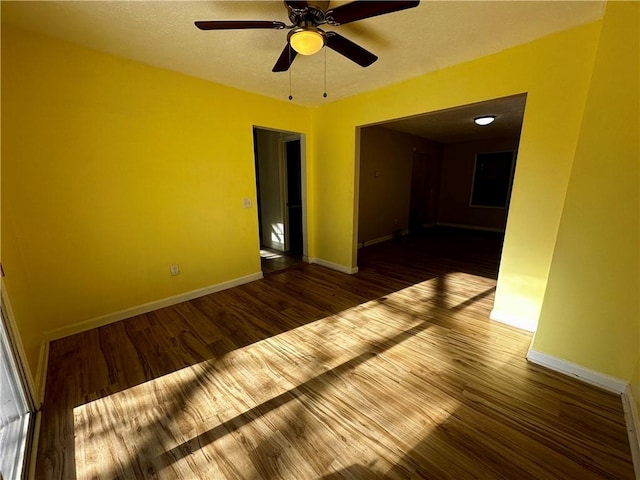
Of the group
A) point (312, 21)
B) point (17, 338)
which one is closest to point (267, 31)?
point (312, 21)

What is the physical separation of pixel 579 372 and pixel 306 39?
2.72 meters

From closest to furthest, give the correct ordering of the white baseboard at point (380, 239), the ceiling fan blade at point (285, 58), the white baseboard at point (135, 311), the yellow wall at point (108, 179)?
1. the ceiling fan blade at point (285, 58)
2. the yellow wall at point (108, 179)
3. the white baseboard at point (135, 311)
4. the white baseboard at point (380, 239)

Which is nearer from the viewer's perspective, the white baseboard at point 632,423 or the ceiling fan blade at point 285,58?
the white baseboard at point 632,423

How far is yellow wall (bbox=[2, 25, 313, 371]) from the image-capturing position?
6.13 ft

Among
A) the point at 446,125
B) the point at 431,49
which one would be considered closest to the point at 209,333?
the point at 431,49

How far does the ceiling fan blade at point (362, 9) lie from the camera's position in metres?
1.22

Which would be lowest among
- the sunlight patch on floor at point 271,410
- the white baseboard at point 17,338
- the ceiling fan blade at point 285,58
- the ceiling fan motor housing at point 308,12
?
the sunlight patch on floor at point 271,410

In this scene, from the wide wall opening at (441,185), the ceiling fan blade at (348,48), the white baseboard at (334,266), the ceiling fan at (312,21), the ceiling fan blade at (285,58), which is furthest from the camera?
the wide wall opening at (441,185)

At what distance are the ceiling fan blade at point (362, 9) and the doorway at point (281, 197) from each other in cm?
251

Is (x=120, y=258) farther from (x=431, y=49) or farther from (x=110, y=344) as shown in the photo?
(x=431, y=49)

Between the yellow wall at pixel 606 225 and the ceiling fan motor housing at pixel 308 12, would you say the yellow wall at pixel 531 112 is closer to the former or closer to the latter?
the yellow wall at pixel 606 225

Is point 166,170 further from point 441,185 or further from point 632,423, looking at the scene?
point 441,185

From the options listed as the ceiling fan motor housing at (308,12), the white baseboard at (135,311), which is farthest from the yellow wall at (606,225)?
the white baseboard at (135,311)

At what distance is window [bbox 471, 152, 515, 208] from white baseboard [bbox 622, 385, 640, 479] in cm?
566
